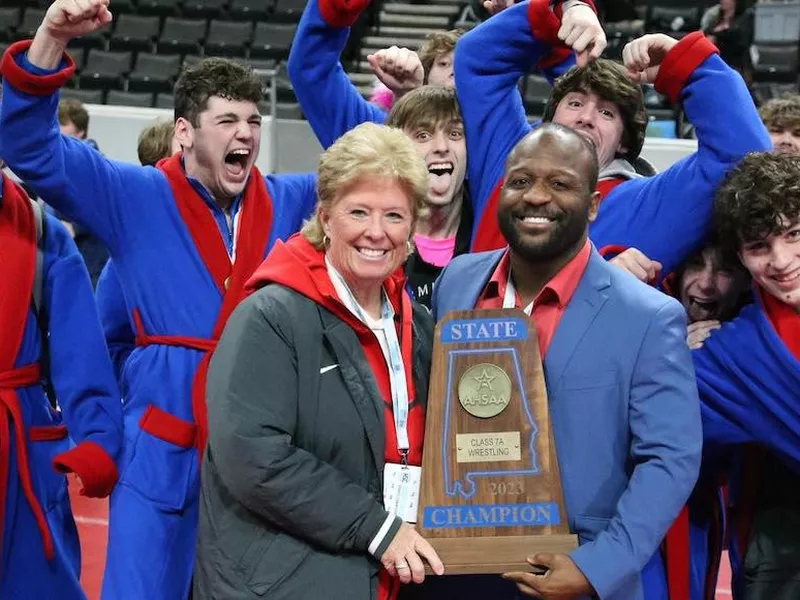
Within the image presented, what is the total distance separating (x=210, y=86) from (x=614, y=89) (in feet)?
3.45

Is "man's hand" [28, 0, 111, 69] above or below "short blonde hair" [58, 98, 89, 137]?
below

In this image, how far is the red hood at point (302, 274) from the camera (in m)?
2.39

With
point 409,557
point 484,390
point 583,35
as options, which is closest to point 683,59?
point 583,35

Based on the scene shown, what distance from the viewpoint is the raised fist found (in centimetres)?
287

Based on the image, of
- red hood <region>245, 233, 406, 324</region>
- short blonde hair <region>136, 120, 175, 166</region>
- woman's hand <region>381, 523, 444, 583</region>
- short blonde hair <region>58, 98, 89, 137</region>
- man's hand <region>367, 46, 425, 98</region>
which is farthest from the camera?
short blonde hair <region>58, 98, 89, 137</region>

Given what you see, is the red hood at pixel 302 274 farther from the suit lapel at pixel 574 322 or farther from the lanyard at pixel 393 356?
the suit lapel at pixel 574 322

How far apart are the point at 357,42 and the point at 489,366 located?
10512 millimetres

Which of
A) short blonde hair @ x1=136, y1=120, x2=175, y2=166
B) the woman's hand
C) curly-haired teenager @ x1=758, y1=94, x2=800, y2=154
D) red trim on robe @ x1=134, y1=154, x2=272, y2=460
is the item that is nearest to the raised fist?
red trim on robe @ x1=134, y1=154, x2=272, y2=460

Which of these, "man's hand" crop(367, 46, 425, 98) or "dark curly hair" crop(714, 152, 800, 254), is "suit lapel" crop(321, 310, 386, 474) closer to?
"dark curly hair" crop(714, 152, 800, 254)

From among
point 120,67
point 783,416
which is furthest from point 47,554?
point 120,67

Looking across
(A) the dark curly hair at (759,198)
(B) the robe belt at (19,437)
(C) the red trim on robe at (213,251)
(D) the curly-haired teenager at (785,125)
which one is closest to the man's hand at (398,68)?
(C) the red trim on robe at (213,251)

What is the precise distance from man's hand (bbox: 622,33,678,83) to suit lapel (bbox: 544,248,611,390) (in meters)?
0.71

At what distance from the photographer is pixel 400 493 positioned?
7.75ft

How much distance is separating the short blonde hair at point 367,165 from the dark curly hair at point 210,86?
0.97m
